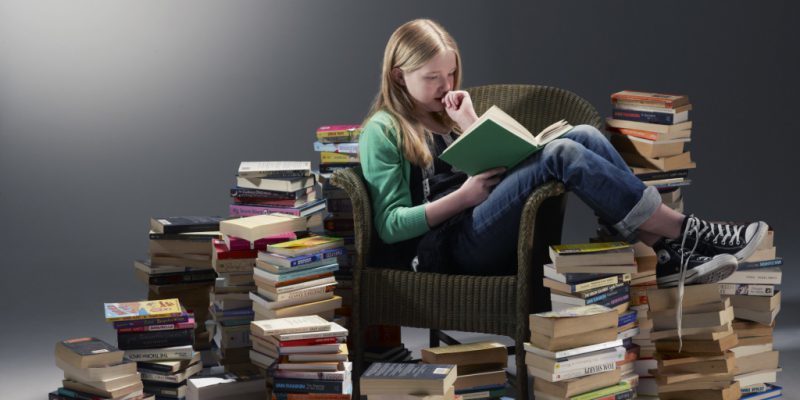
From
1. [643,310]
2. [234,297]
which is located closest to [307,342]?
[234,297]

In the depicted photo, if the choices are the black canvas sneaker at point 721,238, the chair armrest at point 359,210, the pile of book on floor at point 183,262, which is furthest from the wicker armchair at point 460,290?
the pile of book on floor at point 183,262

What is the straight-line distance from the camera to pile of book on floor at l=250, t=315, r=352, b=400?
12.3 feet

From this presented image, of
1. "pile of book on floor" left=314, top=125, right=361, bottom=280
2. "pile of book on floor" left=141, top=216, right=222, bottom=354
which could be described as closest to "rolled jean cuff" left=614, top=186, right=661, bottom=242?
"pile of book on floor" left=314, top=125, right=361, bottom=280

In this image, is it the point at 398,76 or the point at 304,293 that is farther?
the point at 398,76

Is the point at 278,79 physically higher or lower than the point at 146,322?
higher

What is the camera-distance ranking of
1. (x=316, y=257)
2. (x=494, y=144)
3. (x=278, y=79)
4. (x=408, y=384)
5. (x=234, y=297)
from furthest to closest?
(x=278, y=79)
(x=234, y=297)
(x=316, y=257)
(x=494, y=144)
(x=408, y=384)

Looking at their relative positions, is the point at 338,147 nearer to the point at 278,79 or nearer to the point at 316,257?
the point at 316,257

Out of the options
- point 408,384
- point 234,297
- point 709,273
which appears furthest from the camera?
point 234,297

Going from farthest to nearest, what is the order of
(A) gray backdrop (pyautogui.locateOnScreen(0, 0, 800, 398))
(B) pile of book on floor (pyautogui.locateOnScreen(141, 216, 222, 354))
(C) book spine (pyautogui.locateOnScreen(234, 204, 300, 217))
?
1. (A) gray backdrop (pyautogui.locateOnScreen(0, 0, 800, 398))
2. (B) pile of book on floor (pyautogui.locateOnScreen(141, 216, 222, 354))
3. (C) book spine (pyautogui.locateOnScreen(234, 204, 300, 217))

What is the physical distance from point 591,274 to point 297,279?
3.35 feet

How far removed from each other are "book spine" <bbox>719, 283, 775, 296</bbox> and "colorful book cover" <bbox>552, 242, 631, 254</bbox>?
491 millimetres

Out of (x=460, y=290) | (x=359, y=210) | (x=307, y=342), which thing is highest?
(x=359, y=210)

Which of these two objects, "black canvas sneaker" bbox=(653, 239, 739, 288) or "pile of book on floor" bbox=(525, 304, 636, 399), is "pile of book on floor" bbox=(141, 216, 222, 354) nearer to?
"pile of book on floor" bbox=(525, 304, 636, 399)

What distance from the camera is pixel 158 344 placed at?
402 cm
